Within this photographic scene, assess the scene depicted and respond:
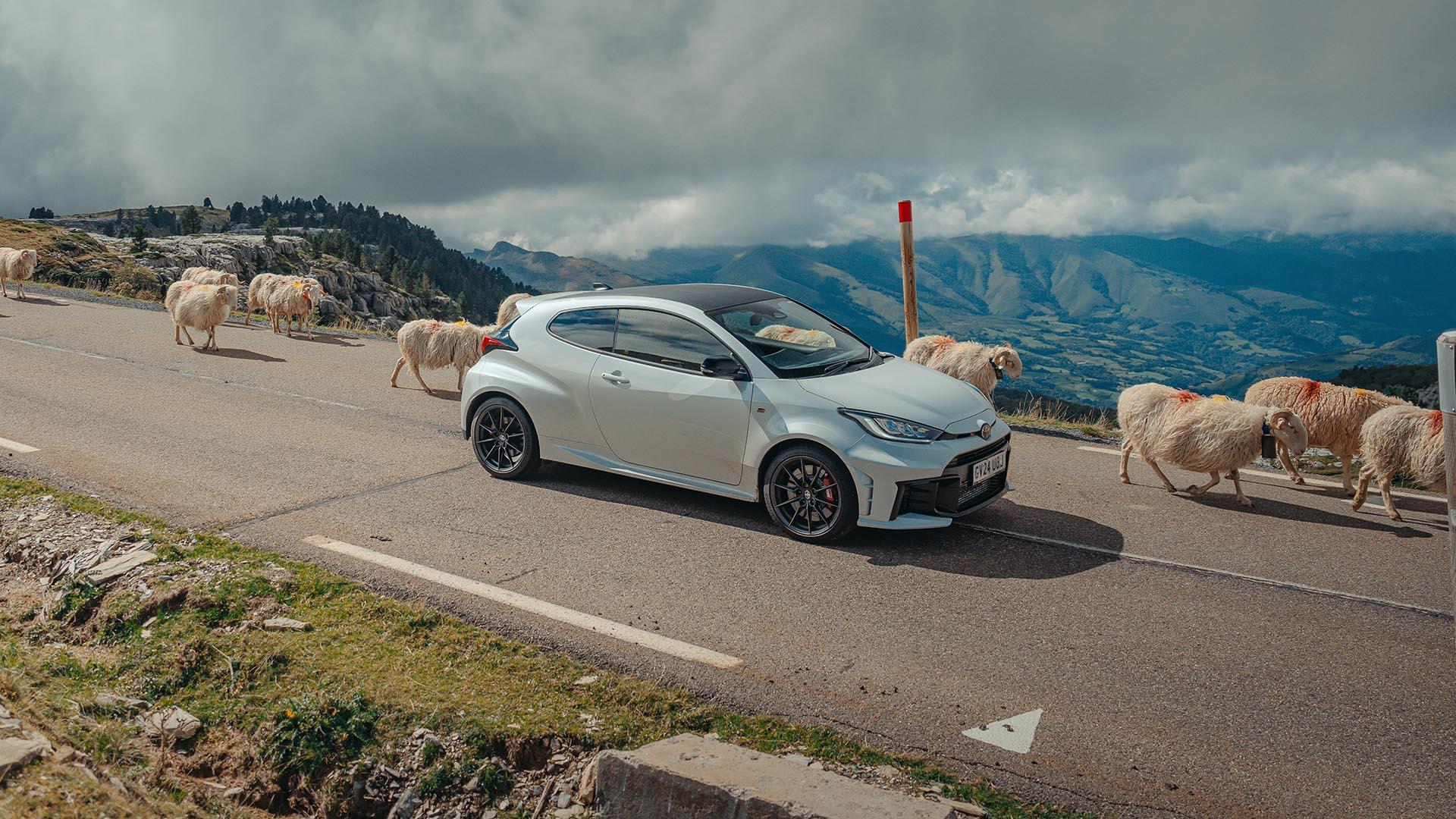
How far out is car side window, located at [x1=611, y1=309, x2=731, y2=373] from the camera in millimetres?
7984

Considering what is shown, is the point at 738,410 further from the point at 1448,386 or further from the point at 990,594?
the point at 1448,386

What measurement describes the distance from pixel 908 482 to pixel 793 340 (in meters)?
1.87

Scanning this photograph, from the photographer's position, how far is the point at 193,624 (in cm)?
564

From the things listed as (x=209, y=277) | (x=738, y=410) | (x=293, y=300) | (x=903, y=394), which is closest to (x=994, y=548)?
(x=903, y=394)

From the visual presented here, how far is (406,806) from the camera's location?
4359 mm

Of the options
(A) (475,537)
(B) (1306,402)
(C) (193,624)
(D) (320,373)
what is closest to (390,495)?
(A) (475,537)

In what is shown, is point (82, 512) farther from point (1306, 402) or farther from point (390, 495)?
point (1306, 402)

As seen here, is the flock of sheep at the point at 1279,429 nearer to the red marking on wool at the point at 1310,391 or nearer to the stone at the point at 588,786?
the red marking on wool at the point at 1310,391

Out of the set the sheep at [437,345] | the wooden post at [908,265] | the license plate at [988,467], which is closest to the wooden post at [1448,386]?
the license plate at [988,467]

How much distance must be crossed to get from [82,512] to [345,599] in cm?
324

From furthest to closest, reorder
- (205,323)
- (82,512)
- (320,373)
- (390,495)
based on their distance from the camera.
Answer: (205,323) → (320,373) → (390,495) → (82,512)

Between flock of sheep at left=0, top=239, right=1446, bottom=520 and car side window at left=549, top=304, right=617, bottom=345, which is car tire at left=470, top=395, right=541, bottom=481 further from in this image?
flock of sheep at left=0, top=239, right=1446, bottom=520

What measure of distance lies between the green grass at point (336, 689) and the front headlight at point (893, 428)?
2.98 m

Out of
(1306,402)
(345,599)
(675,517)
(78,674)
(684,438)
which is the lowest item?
(78,674)
